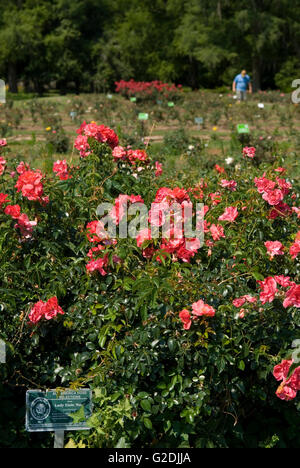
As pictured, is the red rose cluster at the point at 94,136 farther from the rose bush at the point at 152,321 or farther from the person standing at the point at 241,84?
the person standing at the point at 241,84

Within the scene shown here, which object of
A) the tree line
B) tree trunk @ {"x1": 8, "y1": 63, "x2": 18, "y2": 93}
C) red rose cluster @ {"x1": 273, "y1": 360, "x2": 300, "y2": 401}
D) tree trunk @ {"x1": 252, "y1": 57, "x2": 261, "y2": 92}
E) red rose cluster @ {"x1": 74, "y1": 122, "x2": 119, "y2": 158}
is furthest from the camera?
tree trunk @ {"x1": 8, "y1": 63, "x2": 18, "y2": 93}

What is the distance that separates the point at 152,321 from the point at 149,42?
30.4 metres

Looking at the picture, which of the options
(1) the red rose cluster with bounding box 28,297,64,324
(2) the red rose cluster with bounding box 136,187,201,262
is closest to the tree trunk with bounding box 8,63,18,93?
(2) the red rose cluster with bounding box 136,187,201,262

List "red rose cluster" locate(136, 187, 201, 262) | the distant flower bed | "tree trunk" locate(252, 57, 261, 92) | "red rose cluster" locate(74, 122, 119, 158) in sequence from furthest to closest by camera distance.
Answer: "tree trunk" locate(252, 57, 261, 92), the distant flower bed, "red rose cluster" locate(74, 122, 119, 158), "red rose cluster" locate(136, 187, 201, 262)

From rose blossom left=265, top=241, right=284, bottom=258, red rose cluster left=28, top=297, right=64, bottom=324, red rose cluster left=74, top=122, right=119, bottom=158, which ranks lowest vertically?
red rose cluster left=28, top=297, right=64, bottom=324

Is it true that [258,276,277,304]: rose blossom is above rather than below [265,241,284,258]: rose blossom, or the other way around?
below

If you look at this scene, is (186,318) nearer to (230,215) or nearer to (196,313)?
(196,313)

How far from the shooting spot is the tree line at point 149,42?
1066 inches

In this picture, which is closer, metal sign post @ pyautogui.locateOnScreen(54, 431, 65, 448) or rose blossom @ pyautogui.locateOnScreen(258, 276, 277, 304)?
rose blossom @ pyautogui.locateOnScreen(258, 276, 277, 304)

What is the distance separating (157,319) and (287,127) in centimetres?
1030

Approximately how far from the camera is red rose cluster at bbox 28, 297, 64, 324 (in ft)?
7.92

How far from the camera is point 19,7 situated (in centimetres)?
3238

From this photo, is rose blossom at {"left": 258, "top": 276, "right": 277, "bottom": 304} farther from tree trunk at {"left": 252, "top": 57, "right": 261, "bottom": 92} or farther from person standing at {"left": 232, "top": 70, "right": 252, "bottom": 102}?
tree trunk at {"left": 252, "top": 57, "right": 261, "bottom": 92}
